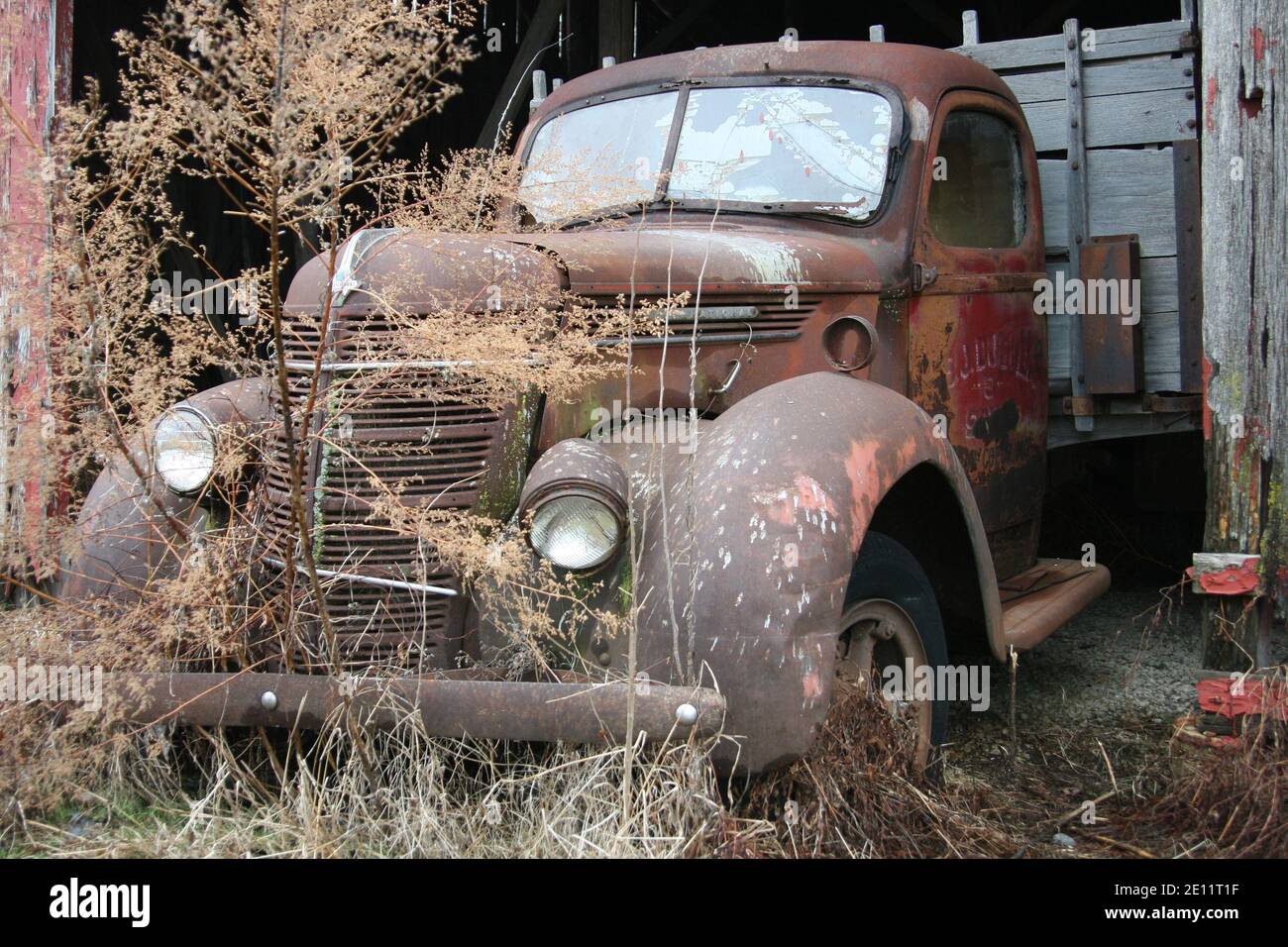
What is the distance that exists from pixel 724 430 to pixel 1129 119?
2.62m

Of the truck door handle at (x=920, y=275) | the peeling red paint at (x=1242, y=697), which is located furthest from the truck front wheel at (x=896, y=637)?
the truck door handle at (x=920, y=275)

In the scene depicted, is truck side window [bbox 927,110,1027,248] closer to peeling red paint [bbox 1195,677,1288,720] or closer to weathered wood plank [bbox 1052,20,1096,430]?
weathered wood plank [bbox 1052,20,1096,430]

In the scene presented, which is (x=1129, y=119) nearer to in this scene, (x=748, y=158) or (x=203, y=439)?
(x=748, y=158)

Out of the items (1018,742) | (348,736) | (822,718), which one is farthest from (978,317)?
(348,736)

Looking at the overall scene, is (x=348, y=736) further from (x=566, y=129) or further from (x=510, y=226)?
(x=566, y=129)

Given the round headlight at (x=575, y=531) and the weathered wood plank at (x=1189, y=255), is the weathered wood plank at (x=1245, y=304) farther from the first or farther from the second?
the round headlight at (x=575, y=531)

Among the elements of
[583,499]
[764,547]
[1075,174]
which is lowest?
[764,547]

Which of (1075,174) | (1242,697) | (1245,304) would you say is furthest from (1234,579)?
(1075,174)

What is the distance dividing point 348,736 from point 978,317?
262 centimetres

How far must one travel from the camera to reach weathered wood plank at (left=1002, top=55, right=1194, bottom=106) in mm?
4523

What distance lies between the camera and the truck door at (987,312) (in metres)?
4.01

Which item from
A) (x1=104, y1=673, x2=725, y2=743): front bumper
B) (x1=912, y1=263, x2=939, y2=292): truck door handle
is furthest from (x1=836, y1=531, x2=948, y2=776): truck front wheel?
(x1=912, y1=263, x2=939, y2=292): truck door handle

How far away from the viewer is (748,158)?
3.98 meters

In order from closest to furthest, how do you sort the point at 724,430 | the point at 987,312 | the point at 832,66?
the point at 724,430 → the point at 832,66 → the point at 987,312
